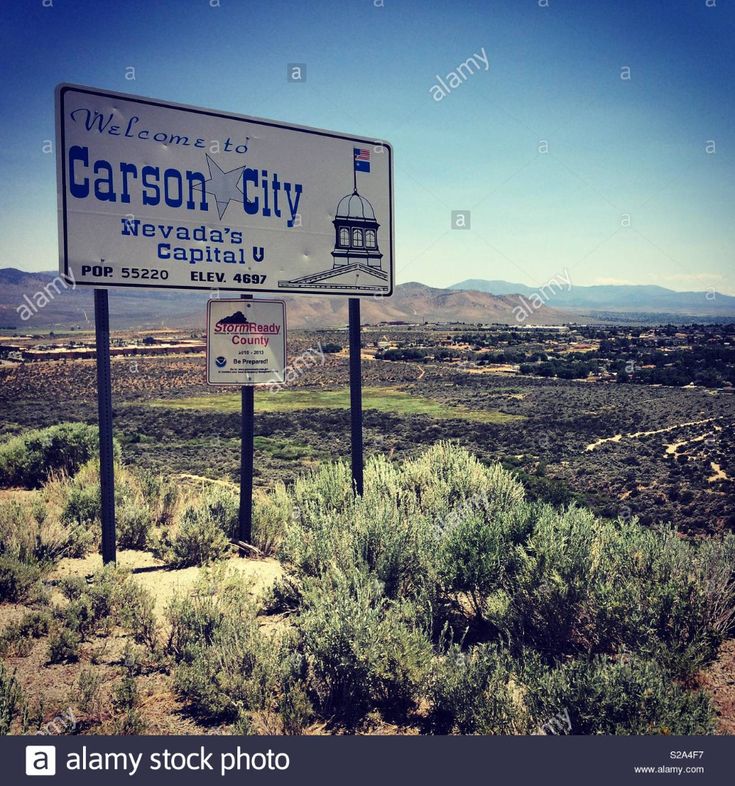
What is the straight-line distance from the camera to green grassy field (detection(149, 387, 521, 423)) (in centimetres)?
3369

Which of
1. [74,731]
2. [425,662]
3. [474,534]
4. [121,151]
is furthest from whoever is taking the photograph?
[121,151]

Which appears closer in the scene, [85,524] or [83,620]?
[83,620]

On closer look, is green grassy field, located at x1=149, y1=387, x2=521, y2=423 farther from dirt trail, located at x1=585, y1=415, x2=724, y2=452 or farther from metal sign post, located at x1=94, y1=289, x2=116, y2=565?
metal sign post, located at x1=94, y1=289, x2=116, y2=565

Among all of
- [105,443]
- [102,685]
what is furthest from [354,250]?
[102,685]

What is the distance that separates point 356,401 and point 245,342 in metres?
1.48

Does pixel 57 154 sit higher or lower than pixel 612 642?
higher

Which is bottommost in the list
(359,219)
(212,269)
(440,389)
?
(440,389)

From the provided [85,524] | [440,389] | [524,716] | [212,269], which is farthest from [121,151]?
[440,389]

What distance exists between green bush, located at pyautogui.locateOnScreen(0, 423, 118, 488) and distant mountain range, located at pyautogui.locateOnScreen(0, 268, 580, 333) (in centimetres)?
9923

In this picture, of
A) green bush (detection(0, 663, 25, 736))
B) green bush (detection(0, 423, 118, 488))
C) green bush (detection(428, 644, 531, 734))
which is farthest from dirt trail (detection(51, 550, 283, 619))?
green bush (detection(0, 423, 118, 488))

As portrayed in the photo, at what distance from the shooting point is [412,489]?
26.0ft

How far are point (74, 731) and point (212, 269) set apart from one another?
4696 mm

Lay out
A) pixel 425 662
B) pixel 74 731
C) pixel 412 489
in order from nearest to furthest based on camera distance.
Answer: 1. pixel 74 731
2. pixel 425 662
3. pixel 412 489

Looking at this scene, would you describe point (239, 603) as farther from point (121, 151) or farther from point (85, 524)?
point (121, 151)
